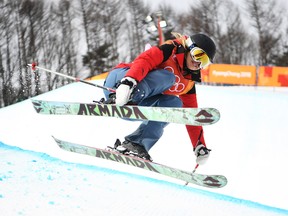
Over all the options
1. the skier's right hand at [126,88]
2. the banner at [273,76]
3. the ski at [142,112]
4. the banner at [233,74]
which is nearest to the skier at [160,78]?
the skier's right hand at [126,88]

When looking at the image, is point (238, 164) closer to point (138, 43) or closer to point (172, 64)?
point (172, 64)

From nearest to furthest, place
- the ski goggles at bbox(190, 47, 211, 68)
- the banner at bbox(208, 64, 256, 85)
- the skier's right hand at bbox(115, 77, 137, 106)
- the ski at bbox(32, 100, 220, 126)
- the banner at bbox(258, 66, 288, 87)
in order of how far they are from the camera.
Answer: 1. the ski at bbox(32, 100, 220, 126)
2. the skier's right hand at bbox(115, 77, 137, 106)
3. the ski goggles at bbox(190, 47, 211, 68)
4. the banner at bbox(258, 66, 288, 87)
5. the banner at bbox(208, 64, 256, 85)

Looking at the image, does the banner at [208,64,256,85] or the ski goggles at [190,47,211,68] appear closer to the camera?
the ski goggles at [190,47,211,68]

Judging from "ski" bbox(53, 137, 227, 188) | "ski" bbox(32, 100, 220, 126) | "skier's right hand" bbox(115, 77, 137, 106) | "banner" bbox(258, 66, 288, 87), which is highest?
"skier's right hand" bbox(115, 77, 137, 106)

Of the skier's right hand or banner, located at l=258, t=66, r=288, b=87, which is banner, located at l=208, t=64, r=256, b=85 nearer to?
banner, located at l=258, t=66, r=288, b=87

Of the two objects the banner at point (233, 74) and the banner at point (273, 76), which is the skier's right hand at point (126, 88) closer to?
the banner at point (273, 76)

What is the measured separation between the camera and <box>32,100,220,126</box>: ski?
2855 mm

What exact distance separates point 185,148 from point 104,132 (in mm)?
1574

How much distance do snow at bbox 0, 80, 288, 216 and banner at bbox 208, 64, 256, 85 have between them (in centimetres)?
768

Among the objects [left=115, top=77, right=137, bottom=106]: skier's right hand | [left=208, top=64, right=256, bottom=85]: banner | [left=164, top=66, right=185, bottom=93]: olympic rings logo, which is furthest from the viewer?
[left=208, top=64, right=256, bottom=85]: banner

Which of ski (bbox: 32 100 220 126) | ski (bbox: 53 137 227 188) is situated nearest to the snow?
ski (bbox: 53 137 227 188)

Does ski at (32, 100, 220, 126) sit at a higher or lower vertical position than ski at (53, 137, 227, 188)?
higher

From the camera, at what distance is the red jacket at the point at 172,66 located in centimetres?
312

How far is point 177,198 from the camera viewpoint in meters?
4.01
